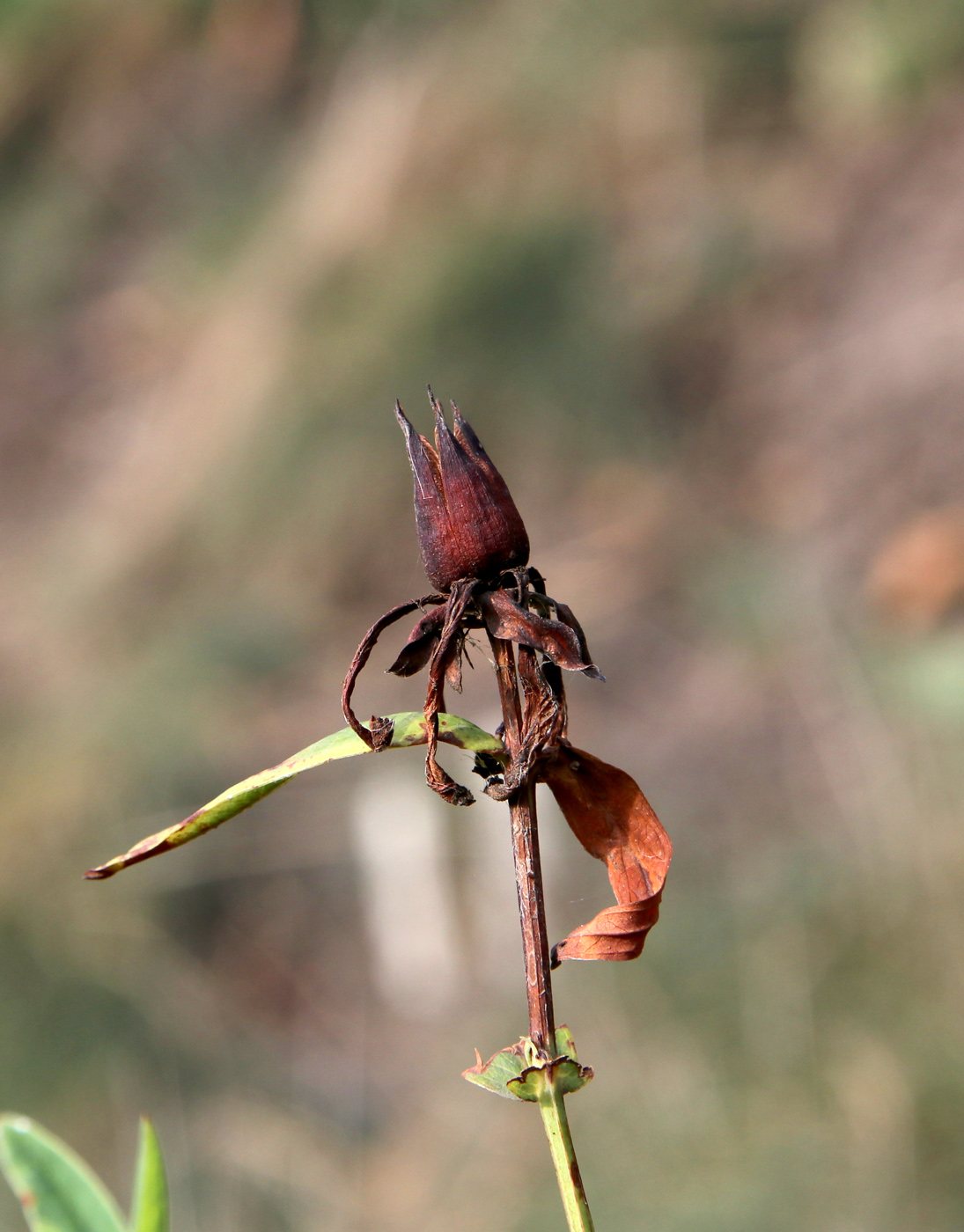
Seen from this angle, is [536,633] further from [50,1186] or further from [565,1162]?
[50,1186]

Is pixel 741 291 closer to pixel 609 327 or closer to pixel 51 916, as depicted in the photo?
pixel 609 327

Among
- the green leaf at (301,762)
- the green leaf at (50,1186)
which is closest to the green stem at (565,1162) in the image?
the green leaf at (301,762)

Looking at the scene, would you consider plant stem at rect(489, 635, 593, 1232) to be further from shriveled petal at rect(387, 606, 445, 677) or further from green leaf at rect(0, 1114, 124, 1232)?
green leaf at rect(0, 1114, 124, 1232)

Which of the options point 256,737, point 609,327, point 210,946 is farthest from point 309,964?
point 609,327

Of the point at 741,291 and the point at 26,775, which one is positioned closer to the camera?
the point at 26,775

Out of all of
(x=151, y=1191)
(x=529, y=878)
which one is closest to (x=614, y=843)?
(x=529, y=878)

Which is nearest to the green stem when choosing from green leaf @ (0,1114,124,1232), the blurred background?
green leaf @ (0,1114,124,1232)
